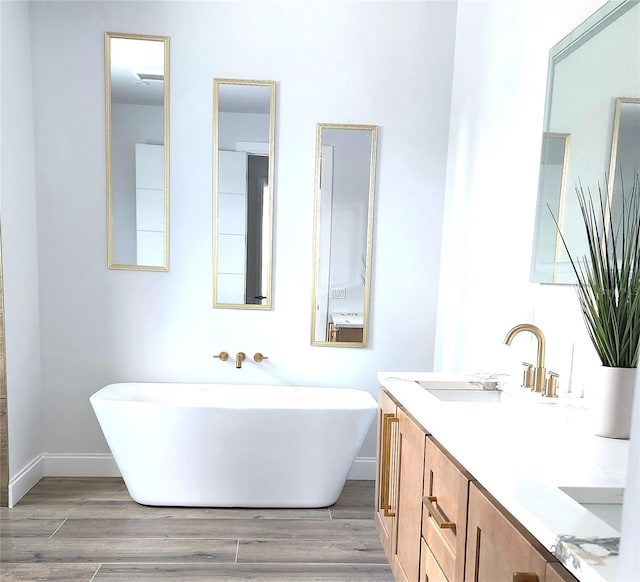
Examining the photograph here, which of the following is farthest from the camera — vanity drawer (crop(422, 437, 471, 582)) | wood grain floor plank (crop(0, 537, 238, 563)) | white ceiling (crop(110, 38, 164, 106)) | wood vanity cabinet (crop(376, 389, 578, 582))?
white ceiling (crop(110, 38, 164, 106))

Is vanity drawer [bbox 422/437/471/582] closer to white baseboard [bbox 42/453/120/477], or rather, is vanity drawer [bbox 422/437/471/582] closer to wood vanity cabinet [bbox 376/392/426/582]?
wood vanity cabinet [bbox 376/392/426/582]

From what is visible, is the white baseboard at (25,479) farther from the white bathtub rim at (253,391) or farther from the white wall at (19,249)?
the white bathtub rim at (253,391)

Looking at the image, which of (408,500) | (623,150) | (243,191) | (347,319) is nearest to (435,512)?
(408,500)

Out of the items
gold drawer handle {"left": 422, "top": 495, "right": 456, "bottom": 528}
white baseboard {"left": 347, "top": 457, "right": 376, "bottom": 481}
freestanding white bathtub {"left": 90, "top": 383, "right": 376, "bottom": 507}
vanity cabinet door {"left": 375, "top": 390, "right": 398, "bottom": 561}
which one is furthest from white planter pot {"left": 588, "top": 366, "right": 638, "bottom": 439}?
white baseboard {"left": 347, "top": 457, "right": 376, "bottom": 481}

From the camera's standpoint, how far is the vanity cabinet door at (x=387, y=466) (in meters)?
1.77

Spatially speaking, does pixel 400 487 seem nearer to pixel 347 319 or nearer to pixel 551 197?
pixel 551 197

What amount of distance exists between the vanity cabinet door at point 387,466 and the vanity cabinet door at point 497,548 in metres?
0.70

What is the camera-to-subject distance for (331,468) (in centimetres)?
249

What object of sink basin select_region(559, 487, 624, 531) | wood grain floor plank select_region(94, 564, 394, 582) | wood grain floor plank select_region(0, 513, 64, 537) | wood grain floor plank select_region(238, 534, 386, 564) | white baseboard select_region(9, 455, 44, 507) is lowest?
wood grain floor plank select_region(0, 513, 64, 537)

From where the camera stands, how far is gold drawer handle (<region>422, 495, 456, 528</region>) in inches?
45.8

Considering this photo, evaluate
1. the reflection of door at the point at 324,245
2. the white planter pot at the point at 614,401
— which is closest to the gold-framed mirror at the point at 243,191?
the reflection of door at the point at 324,245

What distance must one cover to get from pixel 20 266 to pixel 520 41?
8.42 ft

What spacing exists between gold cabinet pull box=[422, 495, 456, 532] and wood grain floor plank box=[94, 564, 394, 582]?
2.89ft

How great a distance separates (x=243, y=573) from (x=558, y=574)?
162 centimetres
